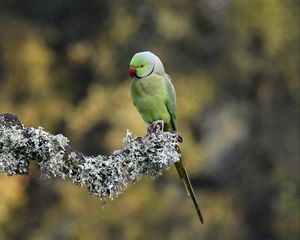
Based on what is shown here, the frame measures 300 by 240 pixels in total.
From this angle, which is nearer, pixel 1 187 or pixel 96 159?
pixel 96 159

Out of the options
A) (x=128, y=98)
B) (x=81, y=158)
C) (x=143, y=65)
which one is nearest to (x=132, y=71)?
(x=143, y=65)

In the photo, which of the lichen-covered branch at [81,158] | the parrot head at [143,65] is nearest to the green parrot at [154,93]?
the parrot head at [143,65]

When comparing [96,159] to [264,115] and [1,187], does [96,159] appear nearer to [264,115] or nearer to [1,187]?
[1,187]

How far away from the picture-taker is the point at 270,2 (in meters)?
9.75

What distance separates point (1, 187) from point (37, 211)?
0.78 m

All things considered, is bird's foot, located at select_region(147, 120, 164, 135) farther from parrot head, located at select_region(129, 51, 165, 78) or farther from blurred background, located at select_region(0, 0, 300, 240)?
blurred background, located at select_region(0, 0, 300, 240)

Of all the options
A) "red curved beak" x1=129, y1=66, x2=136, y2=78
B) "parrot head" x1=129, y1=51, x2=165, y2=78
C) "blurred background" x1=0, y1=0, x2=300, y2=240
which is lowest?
"red curved beak" x1=129, y1=66, x2=136, y2=78

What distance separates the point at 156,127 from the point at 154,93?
0.63 ft

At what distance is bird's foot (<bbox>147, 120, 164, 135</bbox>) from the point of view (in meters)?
3.18

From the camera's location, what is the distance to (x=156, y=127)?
3297 millimetres

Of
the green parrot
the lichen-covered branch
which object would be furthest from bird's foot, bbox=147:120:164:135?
the lichen-covered branch

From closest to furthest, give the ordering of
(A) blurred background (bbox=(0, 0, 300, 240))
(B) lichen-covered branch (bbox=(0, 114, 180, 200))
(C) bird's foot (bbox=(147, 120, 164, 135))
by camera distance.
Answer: (B) lichen-covered branch (bbox=(0, 114, 180, 200))
(C) bird's foot (bbox=(147, 120, 164, 135))
(A) blurred background (bbox=(0, 0, 300, 240))

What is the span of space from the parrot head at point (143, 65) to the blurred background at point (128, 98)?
5.91m

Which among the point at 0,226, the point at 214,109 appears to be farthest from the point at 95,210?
the point at 214,109
